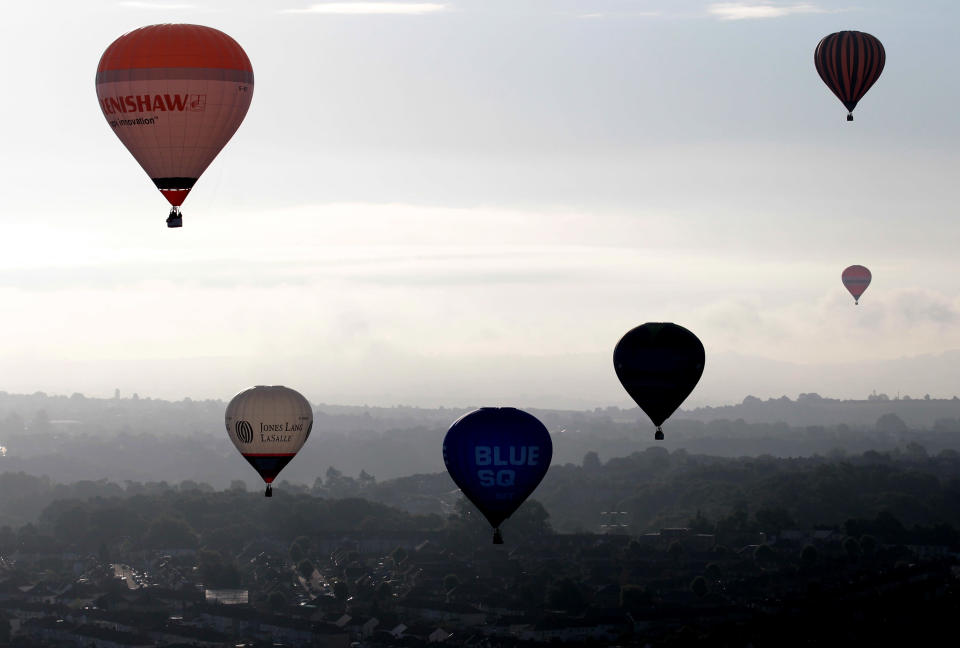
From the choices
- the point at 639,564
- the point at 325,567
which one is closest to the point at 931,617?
the point at 639,564

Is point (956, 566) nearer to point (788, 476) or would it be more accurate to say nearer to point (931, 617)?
point (931, 617)

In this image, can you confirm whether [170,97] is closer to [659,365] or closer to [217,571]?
[659,365]

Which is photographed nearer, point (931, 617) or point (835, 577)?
point (931, 617)

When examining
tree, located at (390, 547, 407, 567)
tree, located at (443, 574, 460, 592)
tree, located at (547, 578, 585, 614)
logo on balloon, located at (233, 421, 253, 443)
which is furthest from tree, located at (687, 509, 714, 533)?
logo on balloon, located at (233, 421, 253, 443)

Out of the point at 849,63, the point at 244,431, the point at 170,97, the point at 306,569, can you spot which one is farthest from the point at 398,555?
the point at 170,97

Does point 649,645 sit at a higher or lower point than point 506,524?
lower

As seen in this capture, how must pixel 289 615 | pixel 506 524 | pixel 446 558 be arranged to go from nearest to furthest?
pixel 289 615 < pixel 446 558 < pixel 506 524
